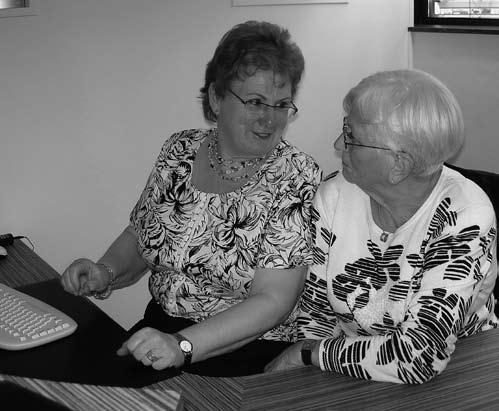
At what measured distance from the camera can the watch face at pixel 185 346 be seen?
5.10 feet

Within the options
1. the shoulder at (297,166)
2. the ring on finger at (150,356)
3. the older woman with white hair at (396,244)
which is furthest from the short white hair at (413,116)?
the ring on finger at (150,356)

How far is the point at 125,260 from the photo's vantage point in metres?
2.12

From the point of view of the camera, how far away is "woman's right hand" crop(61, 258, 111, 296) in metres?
1.86

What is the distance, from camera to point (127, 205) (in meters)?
2.92

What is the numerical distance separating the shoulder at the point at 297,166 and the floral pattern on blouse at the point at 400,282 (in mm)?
56

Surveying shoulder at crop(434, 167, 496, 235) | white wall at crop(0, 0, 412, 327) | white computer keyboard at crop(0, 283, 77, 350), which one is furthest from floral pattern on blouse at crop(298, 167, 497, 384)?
white wall at crop(0, 0, 412, 327)

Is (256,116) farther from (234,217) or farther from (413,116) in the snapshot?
(413,116)

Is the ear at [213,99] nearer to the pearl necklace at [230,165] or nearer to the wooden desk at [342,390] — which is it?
the pearl necklace at [230,165]

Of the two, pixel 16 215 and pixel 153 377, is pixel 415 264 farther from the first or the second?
pixel 16 215

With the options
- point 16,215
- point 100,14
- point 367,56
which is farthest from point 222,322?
point 367,56

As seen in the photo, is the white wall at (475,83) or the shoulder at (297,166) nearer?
the shoulder at (297,166)

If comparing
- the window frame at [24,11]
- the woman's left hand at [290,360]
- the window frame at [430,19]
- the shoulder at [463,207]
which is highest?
the window frame at [24,11]

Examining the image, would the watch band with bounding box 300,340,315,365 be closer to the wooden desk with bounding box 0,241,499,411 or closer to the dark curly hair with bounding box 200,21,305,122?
the wooden desk with bounding box 0,241,499,411

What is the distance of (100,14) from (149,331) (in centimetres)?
160
